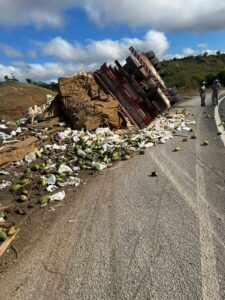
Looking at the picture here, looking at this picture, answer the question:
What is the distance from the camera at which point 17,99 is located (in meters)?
21.4

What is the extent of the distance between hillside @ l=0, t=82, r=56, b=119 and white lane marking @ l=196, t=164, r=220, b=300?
530 inches

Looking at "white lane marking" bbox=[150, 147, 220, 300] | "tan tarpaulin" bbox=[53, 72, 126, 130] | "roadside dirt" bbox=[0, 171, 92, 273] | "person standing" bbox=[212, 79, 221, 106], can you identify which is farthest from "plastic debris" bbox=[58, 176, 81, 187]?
"person standing" bbox=[212, 79, 221, 106]

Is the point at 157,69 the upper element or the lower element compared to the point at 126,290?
upper

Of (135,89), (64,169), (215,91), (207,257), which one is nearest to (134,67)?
(135,89)

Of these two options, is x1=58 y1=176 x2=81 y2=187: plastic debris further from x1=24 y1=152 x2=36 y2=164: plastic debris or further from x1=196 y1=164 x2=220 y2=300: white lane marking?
x1=196 y1=164 x2=220 y2=300: white lane marking

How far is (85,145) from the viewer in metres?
10.9

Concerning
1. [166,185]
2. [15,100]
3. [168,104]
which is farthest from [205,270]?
[15,100]

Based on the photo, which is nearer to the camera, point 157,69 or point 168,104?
point 168,104

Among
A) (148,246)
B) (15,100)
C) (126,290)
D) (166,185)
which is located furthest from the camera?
(15,100)

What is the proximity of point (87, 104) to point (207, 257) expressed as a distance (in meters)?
9.09

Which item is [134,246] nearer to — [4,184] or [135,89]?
[4,184]

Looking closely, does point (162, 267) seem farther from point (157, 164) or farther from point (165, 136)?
point (165, 136)

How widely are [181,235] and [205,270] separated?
0.88m

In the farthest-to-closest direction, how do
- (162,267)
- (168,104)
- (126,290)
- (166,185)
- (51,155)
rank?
1. (168,104)
2. (51,155)
3. (166,185)
4. (162,267)
5. (126,290)
